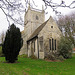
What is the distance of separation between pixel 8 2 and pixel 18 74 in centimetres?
567

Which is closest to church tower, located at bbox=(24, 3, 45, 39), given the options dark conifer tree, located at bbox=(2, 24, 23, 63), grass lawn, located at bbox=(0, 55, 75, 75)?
dark conifer tree, located at bbox=(2, 24, 23, 63)

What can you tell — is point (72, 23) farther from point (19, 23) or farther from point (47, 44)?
point (19, 23)

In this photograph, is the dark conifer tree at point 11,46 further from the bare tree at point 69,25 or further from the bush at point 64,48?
the bare tree at point 69,25

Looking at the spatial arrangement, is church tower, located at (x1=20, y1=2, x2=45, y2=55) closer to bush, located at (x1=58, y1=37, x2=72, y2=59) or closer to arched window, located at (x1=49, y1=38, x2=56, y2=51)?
arched window, located at (x1=49, y1=38, x2=56, y2=51)

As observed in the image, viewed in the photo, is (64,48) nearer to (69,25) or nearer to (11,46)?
(11,46)

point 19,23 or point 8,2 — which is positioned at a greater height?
point 8,2

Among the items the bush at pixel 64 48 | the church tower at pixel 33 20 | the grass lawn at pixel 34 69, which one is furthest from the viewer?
the church tower at pixel 33 20

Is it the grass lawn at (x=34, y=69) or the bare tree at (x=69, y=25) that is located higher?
the bare tree at (x=69, y=25)

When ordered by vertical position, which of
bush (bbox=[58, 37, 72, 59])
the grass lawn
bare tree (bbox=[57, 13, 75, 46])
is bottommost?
the grass lawn

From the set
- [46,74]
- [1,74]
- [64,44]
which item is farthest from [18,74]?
[64,44]

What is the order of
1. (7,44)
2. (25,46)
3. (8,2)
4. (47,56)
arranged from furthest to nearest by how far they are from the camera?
(25,46), (47,56), (7,44), (8,2)

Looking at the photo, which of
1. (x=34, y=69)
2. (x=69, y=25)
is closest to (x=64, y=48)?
(x=34, y=69)

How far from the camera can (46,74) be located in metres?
7.66

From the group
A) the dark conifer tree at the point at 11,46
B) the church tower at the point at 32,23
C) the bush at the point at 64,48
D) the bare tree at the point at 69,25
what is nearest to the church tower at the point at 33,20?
the church tower at the point at 32,23
